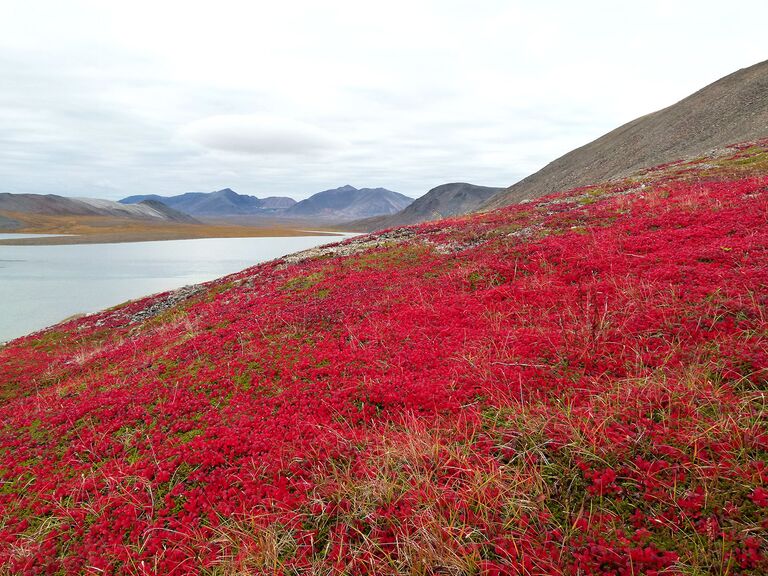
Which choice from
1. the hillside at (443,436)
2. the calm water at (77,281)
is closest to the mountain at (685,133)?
the hillside at (443,436)

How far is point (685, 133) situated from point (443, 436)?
10393 cm

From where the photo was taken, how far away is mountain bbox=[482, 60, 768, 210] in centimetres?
6769

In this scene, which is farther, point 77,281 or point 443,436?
point 77,281

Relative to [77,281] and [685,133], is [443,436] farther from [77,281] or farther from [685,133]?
[685,133]

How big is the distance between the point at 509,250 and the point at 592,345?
11.3 meters

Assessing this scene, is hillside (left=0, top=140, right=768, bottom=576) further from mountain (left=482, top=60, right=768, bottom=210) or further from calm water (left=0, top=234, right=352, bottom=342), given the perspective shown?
mountain (left=482, top=60, right=768, bottom=210)

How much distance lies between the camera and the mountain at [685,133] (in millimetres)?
67688

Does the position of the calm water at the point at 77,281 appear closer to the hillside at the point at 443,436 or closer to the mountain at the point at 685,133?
the hillside at the point at 443,436

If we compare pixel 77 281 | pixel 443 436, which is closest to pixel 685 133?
pixel 443 436

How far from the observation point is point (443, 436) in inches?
270

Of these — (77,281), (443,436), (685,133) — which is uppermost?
(685,133)

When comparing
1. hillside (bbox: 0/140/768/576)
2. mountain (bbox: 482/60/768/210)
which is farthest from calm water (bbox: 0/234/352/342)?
mountain (bbox: 482/60/768/210)

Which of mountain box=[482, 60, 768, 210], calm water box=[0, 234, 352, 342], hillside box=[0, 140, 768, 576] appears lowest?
calm water box=[0, 234, 352, 342]

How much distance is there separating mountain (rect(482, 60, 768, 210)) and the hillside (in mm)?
63037
